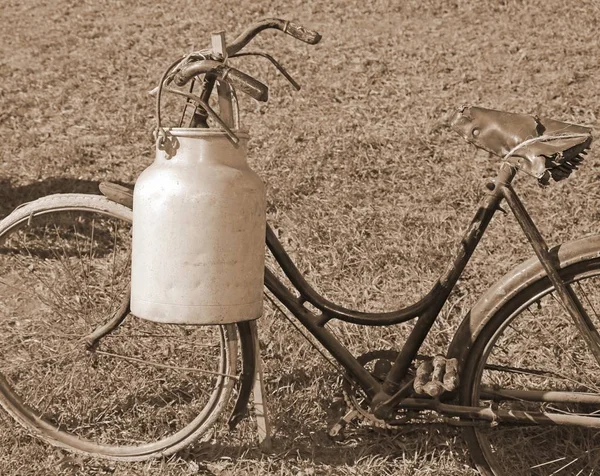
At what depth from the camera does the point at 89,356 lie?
3.37 meters

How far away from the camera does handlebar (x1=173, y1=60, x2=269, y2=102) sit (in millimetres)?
2600

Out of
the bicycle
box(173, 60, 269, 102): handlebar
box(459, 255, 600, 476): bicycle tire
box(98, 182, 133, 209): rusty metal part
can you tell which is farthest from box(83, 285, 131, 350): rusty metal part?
box(459, 255, 600, 476): bicycle tire

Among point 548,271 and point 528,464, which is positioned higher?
point 548,271

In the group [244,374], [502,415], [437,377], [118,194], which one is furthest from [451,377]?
[118,194]

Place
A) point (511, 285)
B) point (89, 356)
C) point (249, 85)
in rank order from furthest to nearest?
1. point (89, 356)
2. point (511, 285)
3. point (249, 85)

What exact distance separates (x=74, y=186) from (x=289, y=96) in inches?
76.7

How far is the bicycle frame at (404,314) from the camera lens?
114 inches

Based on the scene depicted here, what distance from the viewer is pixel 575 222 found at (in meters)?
5.06

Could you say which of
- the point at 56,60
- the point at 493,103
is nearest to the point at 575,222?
the point at 493,103

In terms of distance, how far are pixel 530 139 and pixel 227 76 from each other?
100 cm

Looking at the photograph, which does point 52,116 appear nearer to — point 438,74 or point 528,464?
point 438,74

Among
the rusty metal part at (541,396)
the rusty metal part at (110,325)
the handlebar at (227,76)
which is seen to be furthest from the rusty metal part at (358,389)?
the handlebar at (227,76)

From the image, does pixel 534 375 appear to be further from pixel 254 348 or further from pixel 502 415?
pixel 254 348

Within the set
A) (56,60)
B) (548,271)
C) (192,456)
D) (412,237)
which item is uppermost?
(56,60)
